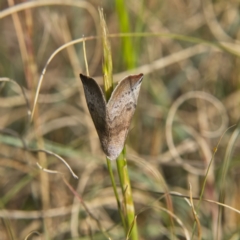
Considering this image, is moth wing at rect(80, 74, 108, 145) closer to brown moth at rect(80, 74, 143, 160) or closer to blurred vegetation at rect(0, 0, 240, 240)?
brown moth at rect(80, 74, 143, 160)

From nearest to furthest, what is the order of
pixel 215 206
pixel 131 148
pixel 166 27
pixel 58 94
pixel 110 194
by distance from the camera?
pixel 215 206, pixel 110 194, pixel 131 148, pixel 58 94, pixel 166 27

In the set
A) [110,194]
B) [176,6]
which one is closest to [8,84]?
[110,194]

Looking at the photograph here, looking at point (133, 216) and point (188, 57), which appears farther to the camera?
point (188, 57)

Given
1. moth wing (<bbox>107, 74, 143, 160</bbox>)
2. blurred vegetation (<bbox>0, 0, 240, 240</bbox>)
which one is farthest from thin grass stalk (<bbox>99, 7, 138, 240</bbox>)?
blurred vegetation (<bbox>0, 0, 240, 240</bbox>)

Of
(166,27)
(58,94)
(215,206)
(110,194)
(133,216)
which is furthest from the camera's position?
(166,27)

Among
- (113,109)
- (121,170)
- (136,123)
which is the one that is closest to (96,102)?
(113,109)

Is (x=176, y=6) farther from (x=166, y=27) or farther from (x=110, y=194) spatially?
(x=110, y=194)
